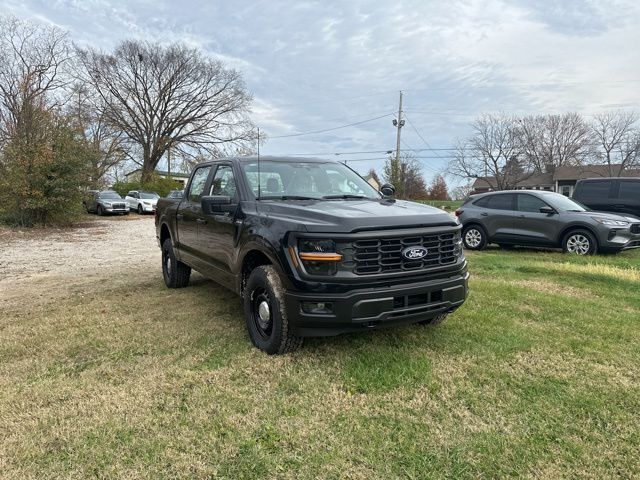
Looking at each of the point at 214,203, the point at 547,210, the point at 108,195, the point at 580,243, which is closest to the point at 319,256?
the point at 214,203

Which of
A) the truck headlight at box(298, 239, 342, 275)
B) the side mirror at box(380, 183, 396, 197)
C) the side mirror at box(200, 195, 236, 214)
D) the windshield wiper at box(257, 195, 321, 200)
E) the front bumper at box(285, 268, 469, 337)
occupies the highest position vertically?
the side mirror at box(380, 183, 396, 197)

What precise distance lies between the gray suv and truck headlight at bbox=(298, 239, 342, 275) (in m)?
7.80

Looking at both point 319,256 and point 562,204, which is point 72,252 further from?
point 562,204

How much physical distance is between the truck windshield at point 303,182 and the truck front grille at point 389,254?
3.71ft

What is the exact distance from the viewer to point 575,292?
6.03m

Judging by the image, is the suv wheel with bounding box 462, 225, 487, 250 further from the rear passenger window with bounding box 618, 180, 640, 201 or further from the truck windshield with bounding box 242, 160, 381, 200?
the truck windshield with bounding box 242, 160, 381, 200

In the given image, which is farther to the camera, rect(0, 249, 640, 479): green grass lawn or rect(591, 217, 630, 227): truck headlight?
rect(591, 217, 630, 227): truck headlight

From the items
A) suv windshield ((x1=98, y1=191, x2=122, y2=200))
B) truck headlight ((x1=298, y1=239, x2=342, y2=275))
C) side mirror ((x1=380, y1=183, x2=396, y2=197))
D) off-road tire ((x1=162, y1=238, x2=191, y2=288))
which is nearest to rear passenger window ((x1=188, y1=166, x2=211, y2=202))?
off-road tire ((x1=162, y1=238, x2=191, y2=288))

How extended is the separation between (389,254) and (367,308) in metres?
0.46

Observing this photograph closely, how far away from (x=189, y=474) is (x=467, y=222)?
959 cm

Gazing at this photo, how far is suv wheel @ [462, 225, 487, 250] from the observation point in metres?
10.6

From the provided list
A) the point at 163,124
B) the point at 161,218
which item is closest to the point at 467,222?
the point at 161,218

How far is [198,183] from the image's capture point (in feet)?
18.5

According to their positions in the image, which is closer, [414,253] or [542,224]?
[414,253]
